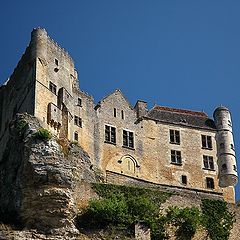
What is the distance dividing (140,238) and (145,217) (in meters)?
1.78

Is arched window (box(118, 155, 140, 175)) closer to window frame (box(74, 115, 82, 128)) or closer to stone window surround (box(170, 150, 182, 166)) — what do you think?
stone window surround (box(170, 150, 182, 166))

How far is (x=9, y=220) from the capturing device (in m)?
37.6

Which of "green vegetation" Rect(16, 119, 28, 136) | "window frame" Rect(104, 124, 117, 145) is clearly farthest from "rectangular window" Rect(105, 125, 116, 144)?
"green vegetation" Rect(16, 119, 28, 136)

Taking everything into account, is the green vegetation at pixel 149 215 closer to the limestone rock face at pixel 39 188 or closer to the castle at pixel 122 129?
the limestone rock face at pixel 39 188

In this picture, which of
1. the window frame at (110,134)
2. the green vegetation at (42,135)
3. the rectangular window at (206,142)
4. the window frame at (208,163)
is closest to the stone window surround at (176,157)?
the window frame at (208,163)

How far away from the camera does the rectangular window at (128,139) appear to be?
5431 cm

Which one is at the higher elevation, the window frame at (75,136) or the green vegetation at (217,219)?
the window frame at (75,136)

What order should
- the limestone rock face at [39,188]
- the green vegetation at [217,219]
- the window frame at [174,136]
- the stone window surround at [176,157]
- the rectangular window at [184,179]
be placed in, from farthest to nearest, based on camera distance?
1. the window frame at [174,136]
2. the stone window surround at [176,157]
3. the rectangular window at [184,179]
4. the green vegetation at [217,219]
5. the limestone rock face at [39,188]

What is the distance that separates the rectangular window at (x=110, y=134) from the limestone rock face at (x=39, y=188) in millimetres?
11769

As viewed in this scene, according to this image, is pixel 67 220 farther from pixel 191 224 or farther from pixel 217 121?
pixel 217 121

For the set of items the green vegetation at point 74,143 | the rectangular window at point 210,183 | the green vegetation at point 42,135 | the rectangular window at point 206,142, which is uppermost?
the rectangular window at point 206,142

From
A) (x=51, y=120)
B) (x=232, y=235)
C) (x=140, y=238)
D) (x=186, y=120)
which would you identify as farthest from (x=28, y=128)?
(x=186, y=120)

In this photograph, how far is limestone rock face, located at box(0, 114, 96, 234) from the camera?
3712 cm

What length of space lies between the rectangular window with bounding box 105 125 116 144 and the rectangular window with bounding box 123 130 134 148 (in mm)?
894
